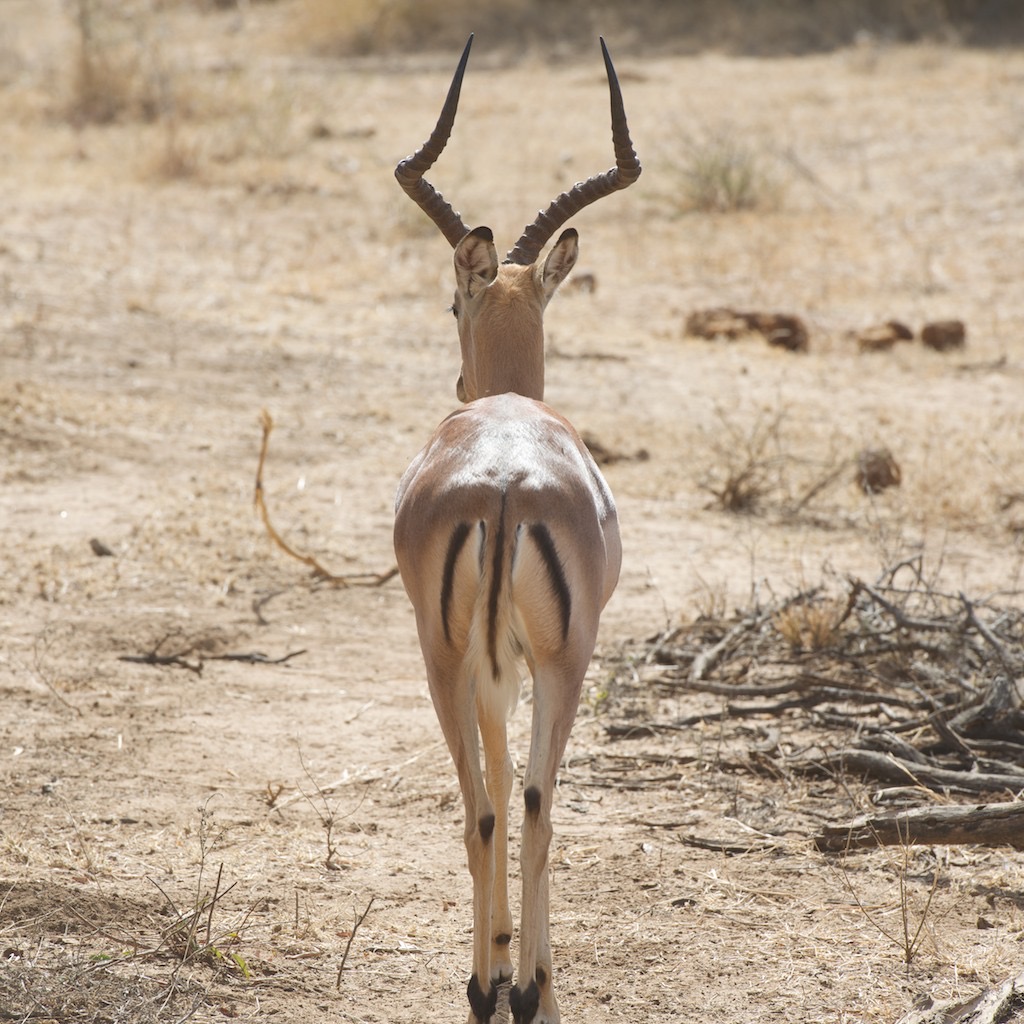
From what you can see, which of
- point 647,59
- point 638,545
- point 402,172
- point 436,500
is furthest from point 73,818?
point 647,59

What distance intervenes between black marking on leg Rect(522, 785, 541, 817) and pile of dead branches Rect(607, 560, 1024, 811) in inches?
68.7

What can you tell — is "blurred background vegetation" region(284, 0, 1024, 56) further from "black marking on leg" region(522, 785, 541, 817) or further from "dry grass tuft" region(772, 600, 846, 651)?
"black marking on leg" region(522, 785, 541, 817)

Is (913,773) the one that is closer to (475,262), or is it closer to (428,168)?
(475,262)

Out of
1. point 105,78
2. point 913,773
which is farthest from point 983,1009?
point 105,78

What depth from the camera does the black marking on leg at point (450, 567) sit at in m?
3.29

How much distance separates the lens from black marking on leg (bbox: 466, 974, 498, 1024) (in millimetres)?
3422

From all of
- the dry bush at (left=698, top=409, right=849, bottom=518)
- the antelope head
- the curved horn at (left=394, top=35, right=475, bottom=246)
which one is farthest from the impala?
the dry bush at (left=698, top=409, right=849, bottom=518)

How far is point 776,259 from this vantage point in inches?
487

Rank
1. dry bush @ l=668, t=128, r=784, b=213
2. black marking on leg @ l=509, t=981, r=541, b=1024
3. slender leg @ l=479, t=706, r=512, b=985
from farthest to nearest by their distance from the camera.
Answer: dry bush @ l=668, t=128, r=784, b=213, slender leg @ l=479, t=706, r=512, b=985, black marking on leg @ l=509, t=981, r=541, b=1024

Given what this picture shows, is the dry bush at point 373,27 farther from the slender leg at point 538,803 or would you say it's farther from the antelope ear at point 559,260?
the slender leg at point 538,803

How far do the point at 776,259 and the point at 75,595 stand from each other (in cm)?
782

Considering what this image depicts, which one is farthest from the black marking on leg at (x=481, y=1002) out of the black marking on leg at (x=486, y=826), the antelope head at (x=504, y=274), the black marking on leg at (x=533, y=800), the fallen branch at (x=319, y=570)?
the fallen branch at (x=319, y=570)

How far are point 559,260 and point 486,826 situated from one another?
2.30 m

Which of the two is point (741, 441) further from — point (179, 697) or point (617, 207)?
point (617, 207)
